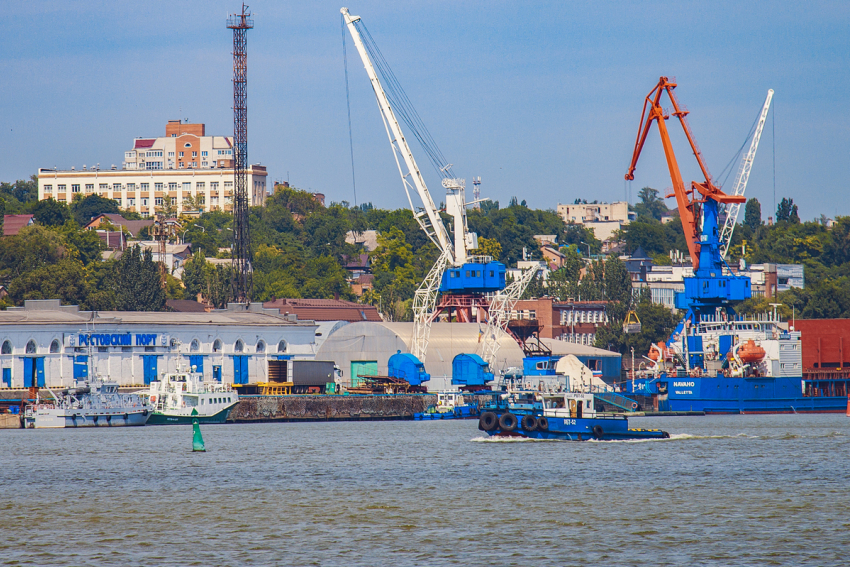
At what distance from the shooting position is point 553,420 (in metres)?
66.9

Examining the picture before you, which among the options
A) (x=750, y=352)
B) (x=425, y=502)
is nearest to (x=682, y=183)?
(x=750, y=352)

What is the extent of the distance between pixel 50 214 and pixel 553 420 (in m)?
130

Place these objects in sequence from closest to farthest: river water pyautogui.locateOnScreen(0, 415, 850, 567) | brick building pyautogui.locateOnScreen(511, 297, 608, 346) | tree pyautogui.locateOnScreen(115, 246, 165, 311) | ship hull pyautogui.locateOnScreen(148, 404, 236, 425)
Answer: river water pyautogui.locateOnScreen(0, 415, 850, 567) < ship hull pyautogui.locateOnScreen(148, 404, 236, 425) < tree pyautogui.locateOnScreen(115, 246, 165, 311) < brick building pyautogui.locateOnScreen(511, 297, 608, 346)

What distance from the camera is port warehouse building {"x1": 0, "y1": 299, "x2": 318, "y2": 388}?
317 ft

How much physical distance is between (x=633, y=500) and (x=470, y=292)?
3024 inches

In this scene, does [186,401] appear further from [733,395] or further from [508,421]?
[733,395]

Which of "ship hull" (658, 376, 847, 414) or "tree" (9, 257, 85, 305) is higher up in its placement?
"tree" (9, 257, 85, 305)

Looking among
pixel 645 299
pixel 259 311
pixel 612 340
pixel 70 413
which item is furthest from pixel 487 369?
pixel 645 299

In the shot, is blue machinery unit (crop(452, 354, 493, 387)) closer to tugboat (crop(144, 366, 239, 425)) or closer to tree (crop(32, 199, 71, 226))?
tugboat (crop(144, 366, 239, 425))

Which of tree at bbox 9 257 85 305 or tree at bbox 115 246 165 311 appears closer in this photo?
tree at bbox 9 257 85 305

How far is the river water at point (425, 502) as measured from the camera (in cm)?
3559

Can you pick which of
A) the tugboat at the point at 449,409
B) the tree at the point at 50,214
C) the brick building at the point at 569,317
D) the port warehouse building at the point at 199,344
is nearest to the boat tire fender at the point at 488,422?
the tugboat at the point at 449,409

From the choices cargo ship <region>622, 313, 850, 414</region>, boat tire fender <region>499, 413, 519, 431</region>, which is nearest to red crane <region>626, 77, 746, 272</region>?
cargo ship <region>622, 313, 850, 414</region>

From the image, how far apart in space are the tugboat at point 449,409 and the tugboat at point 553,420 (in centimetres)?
3118
